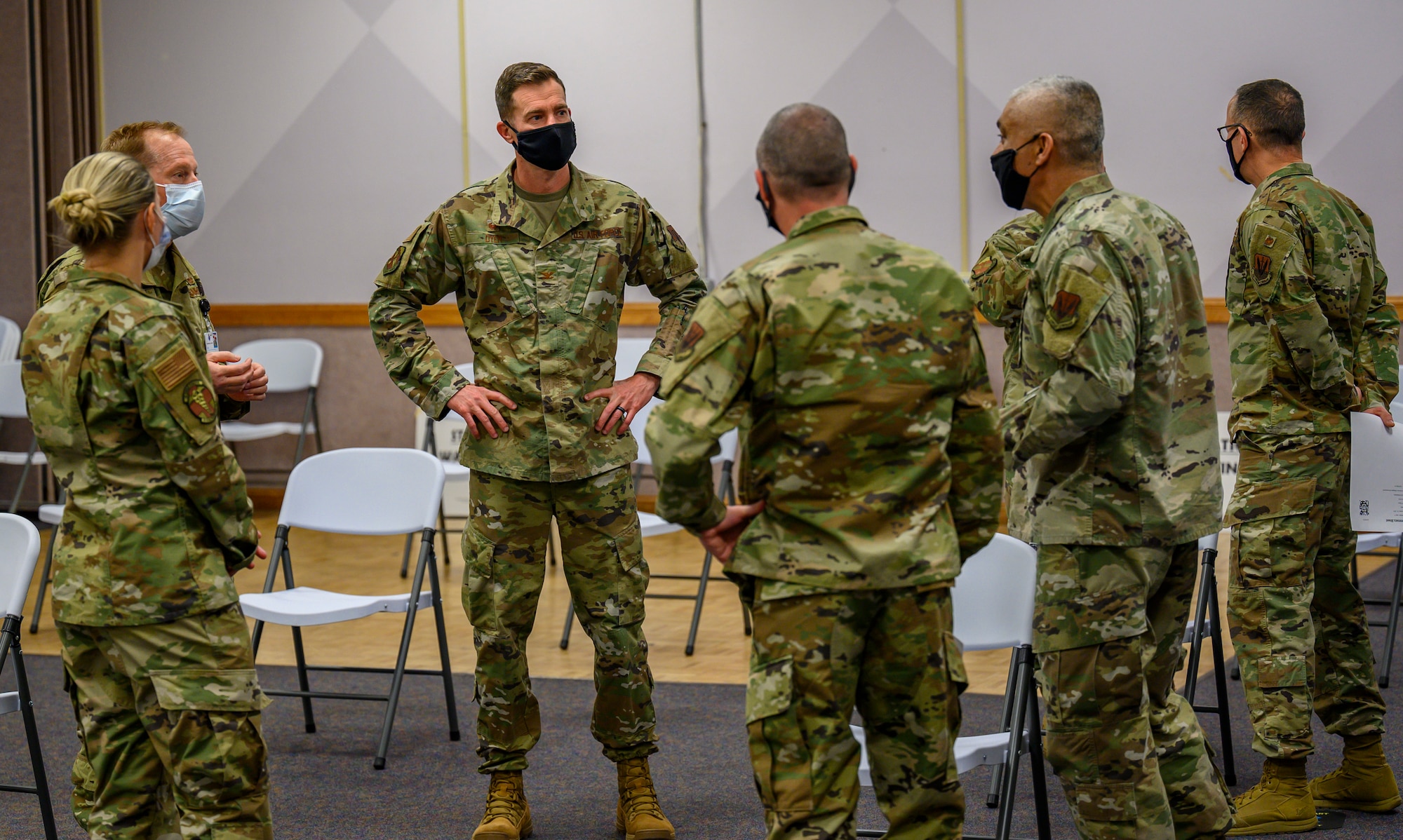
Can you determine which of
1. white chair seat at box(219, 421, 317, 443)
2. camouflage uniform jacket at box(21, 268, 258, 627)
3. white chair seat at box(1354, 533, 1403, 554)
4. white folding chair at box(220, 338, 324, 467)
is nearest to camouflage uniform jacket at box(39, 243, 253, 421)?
camouflage uniform jacket at box(21, 268, 258, 627)

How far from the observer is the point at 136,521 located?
7.45 feet

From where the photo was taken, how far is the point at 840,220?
6.88 ft

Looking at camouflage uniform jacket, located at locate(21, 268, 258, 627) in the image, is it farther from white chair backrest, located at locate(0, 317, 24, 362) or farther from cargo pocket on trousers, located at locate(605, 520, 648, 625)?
white chair backrest, located at locate(0, 317, 24, 362)

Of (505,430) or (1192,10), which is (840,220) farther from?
(1192,10)

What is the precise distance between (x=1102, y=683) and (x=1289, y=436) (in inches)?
42.5

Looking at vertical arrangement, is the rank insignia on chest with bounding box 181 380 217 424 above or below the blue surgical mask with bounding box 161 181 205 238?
below

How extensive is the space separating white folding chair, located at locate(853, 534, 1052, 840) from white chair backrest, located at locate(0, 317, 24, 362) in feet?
19.7

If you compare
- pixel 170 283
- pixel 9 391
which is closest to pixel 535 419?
pixel 170 283

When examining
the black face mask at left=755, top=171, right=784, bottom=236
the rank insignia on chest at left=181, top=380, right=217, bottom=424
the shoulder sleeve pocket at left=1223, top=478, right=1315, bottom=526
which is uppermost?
the black face mask at left=755, top=171, right=784, bottom=236

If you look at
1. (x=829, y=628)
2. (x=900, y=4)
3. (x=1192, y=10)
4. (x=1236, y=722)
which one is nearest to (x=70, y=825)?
(x=829, y=628)

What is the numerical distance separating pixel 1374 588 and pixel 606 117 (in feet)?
14.1

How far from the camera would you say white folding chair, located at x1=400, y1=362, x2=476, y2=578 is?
235 inches

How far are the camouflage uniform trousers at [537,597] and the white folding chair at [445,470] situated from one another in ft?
7.77

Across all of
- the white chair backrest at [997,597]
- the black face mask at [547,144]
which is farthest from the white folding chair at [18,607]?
the white chair backrest at [997,597]
